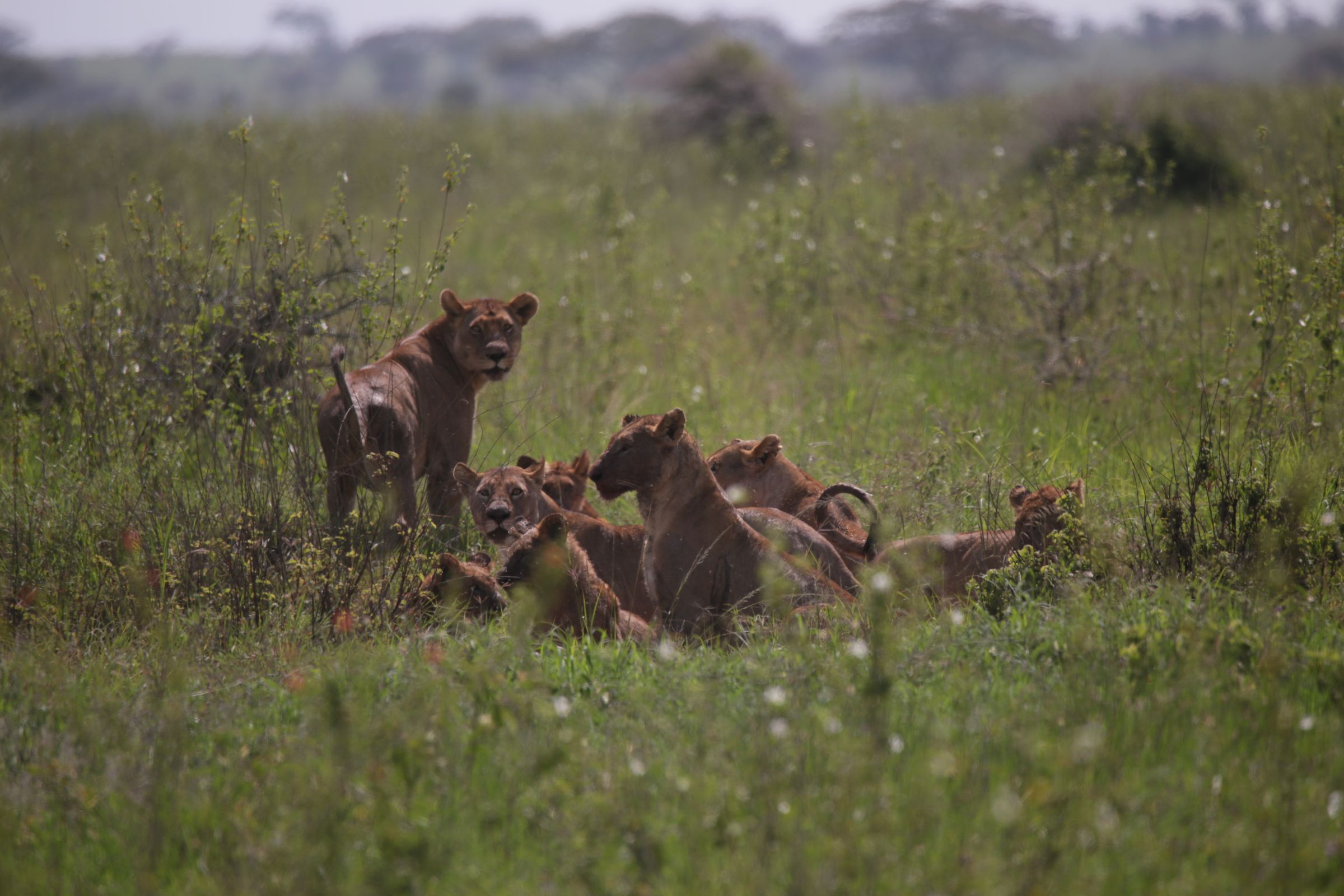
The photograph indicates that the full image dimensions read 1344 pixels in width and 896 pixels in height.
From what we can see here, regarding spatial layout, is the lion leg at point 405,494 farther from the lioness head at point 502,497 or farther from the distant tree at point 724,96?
the distant tree at point 724,96

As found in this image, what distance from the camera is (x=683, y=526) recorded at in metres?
6.57

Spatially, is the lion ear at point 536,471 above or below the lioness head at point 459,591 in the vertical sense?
above

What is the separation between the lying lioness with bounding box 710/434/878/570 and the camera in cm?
712

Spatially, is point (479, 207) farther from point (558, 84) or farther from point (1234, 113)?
point (558, 84)

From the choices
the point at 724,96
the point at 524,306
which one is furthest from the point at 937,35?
the point at 524,306

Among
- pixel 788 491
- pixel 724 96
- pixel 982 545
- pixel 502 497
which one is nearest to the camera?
pixel 982 545

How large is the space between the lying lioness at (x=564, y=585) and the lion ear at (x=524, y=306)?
2.69 m

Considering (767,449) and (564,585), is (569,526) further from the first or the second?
(767,449)

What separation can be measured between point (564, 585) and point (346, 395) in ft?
5.44

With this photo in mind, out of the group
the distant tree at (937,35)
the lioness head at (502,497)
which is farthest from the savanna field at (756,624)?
the distant tree at (937,35)

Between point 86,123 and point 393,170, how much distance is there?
12.0m

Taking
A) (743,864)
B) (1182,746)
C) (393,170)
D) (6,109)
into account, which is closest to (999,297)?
(1182,746)

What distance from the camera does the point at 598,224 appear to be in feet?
49.7

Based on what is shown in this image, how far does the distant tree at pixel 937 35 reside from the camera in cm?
6706
